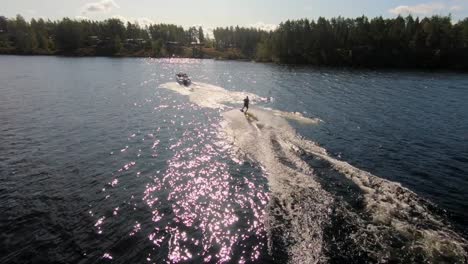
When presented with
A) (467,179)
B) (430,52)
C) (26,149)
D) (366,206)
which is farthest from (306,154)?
(430,52)

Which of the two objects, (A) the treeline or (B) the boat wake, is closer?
(B) the boat wake

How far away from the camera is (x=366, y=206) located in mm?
26156

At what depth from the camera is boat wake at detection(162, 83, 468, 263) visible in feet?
68.4

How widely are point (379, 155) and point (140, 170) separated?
28.1 m

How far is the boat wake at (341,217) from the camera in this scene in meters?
20.8

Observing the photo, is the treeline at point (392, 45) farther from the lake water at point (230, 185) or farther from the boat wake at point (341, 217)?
the boat wake at point (341, 217)

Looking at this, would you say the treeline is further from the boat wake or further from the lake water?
the boat wake

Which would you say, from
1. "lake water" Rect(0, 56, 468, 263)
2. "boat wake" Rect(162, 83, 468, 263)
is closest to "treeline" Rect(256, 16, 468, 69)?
"lake water" Rect(0, 56, 468, 263)

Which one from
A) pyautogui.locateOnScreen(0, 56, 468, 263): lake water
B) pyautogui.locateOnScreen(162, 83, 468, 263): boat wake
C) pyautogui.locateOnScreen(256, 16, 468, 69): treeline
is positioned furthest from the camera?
pyautogui.locateOnScreen(256, 16, 468, 69): treeline

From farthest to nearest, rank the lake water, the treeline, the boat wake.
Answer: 1. the treeline
2. the lake water
3. the boat wake

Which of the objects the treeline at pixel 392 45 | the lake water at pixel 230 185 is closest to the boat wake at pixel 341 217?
the lake water at pixel 230 185

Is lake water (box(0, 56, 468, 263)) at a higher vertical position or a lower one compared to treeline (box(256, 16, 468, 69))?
lower

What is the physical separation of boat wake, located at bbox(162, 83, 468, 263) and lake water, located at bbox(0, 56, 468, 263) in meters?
0.11

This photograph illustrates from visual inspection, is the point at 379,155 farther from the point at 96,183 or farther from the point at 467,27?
the point at 467,27
